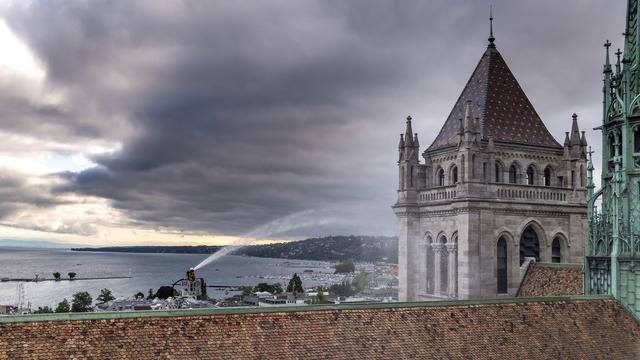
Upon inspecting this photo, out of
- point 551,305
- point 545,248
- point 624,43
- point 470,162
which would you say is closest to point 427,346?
point 551,305

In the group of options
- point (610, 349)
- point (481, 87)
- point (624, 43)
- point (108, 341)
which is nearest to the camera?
point (108, 341)

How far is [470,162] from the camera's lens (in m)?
37.6

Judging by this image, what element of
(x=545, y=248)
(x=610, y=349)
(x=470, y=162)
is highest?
(x=470, y=162)

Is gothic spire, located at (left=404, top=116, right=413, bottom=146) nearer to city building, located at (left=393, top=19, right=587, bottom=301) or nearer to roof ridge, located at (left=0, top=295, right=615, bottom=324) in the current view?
city building, located at (left=393, top=19, right=587, bottom=301)

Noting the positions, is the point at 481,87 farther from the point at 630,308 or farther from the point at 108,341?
the point at 108,341

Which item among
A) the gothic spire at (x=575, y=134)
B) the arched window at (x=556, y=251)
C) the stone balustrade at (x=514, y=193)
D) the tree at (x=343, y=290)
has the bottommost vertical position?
the tree at (x=343, y=290)

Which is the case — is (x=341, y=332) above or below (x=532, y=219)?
below

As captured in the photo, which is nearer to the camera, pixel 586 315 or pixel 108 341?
pixel 108 341

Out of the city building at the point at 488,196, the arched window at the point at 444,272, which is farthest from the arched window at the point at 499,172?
the arched window at the point at 444,272

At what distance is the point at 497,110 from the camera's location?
4062 centimetres

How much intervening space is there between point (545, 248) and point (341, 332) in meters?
23.0

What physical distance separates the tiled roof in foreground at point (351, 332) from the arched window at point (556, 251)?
1410 centimetres

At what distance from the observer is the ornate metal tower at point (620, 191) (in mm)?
25938

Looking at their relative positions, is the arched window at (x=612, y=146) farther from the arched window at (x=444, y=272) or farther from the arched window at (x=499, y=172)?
the arched window at (x=444, y=272)
